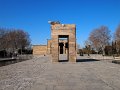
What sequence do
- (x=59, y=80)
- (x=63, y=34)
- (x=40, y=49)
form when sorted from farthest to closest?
(x=40, y=49) < (x=63, y=34) < (x=59, y=80)

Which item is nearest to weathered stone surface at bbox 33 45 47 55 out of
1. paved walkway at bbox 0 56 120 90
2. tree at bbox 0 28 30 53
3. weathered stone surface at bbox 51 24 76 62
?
tree at bbox 0 28 30 53

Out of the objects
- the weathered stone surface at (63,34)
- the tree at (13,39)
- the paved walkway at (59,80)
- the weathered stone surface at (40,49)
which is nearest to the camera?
the paved walkway at (59,80)

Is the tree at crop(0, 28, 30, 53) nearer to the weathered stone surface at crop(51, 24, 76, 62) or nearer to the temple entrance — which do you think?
the temple entrance

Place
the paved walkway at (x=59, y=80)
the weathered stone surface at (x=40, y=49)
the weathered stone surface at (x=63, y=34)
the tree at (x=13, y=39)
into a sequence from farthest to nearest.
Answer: the weathered stone surface at (x=40, y=49), the tree at (x=13, y=39), the weathered stone surface at (x=63, y=34), the paved walkway at (x=59, y=80)

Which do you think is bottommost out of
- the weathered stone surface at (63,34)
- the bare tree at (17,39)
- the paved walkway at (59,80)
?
the paved walkway at (59,80)

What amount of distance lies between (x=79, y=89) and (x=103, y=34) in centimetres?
8776

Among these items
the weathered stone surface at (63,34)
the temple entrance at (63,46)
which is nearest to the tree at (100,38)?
the temple entrance at (63,46)

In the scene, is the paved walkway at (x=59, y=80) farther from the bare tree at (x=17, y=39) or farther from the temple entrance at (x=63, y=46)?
the bare tree at (x=17, y=39)

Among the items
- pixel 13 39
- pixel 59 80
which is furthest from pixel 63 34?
pixel 13 39

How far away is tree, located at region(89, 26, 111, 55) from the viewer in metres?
95.9

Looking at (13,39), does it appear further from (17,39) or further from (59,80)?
(59,80)

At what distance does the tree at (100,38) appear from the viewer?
95.9 metres

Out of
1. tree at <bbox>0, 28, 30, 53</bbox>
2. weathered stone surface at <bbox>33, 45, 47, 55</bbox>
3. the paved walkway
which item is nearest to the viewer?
the paved walkway

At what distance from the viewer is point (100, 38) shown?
9750cm
